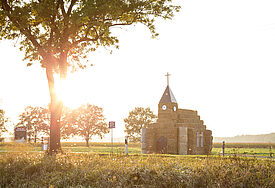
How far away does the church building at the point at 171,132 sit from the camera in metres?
34.4

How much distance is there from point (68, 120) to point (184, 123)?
3605 centimetres

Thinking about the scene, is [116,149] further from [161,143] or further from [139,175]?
[161,143]

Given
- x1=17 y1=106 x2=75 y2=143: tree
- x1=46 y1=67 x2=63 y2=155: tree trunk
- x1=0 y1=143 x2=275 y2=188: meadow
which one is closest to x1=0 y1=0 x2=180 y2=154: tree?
x1=46 y1=67 x2=63 y2=155: tree trunk

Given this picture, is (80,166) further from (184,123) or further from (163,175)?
(184,123)

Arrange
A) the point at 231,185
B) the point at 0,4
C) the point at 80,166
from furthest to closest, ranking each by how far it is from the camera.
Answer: the point at 0,4
the point at 80,166
the point at 231,185

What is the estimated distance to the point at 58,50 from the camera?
2147 cm

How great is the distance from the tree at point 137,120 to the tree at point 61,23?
136 feet

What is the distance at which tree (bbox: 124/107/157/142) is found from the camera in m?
65.3

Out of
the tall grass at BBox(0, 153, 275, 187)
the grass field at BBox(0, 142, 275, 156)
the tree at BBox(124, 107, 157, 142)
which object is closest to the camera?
the tall grass at BBox(0, 153, 275, 187)

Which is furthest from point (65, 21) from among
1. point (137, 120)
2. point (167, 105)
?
point (137, 120)

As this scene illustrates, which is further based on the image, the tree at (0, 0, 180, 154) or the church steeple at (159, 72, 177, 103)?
the church steeple at (159, 72, 177, 103)

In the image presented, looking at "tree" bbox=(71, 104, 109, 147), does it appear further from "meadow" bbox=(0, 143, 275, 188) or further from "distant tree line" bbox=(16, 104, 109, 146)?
"meadow" bbox=(0, 143, 275, 188)

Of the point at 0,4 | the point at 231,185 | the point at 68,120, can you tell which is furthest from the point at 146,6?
the point at 68,120

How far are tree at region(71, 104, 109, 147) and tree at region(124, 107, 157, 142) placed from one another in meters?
5.66
